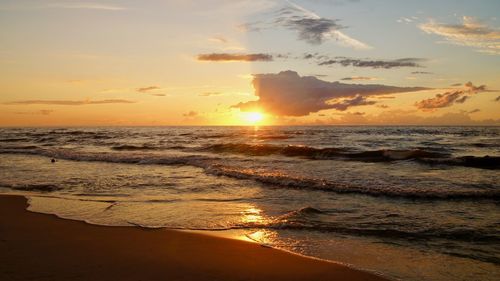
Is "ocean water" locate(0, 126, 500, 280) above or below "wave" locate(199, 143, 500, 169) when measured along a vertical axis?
below

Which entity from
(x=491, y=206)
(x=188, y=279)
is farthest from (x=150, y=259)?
(x=491, y=206)

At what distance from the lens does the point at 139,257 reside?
19.5 ft

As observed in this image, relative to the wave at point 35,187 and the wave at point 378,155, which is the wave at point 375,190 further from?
the wave at point 378,155

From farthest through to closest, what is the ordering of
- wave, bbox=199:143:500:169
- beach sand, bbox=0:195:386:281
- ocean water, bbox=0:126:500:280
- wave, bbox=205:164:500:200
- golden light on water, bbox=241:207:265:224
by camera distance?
wave, bbox=199:143:500:169 → wave, bbox=205:164:500:200 → golden light on water, bbox=241:207:265:224 → ocean water, bbox=0:126:500:280 → beach sand, bbox=0:195:386:281

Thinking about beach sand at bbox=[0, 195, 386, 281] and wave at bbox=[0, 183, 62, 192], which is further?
wave at bbox=[0, 183, 62, 192]

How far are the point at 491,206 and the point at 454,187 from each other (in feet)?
9.68

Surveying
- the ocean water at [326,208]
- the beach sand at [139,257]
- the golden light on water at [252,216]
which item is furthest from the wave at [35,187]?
the golden light on water at [252,216]

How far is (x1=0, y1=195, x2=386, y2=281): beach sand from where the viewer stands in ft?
17.1

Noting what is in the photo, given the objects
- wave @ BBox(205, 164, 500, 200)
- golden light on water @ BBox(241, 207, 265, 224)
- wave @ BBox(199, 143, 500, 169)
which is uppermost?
wave @ BBox(199, 143, 500, 169)

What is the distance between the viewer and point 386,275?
17.7 feet

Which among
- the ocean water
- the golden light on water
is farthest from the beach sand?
the golden light on water

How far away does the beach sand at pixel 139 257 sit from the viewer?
5.21 m

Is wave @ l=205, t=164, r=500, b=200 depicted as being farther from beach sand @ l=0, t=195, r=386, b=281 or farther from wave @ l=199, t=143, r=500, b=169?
wave @ l=199, t=143, r=500, b=169

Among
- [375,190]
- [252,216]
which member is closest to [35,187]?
[252,216]
